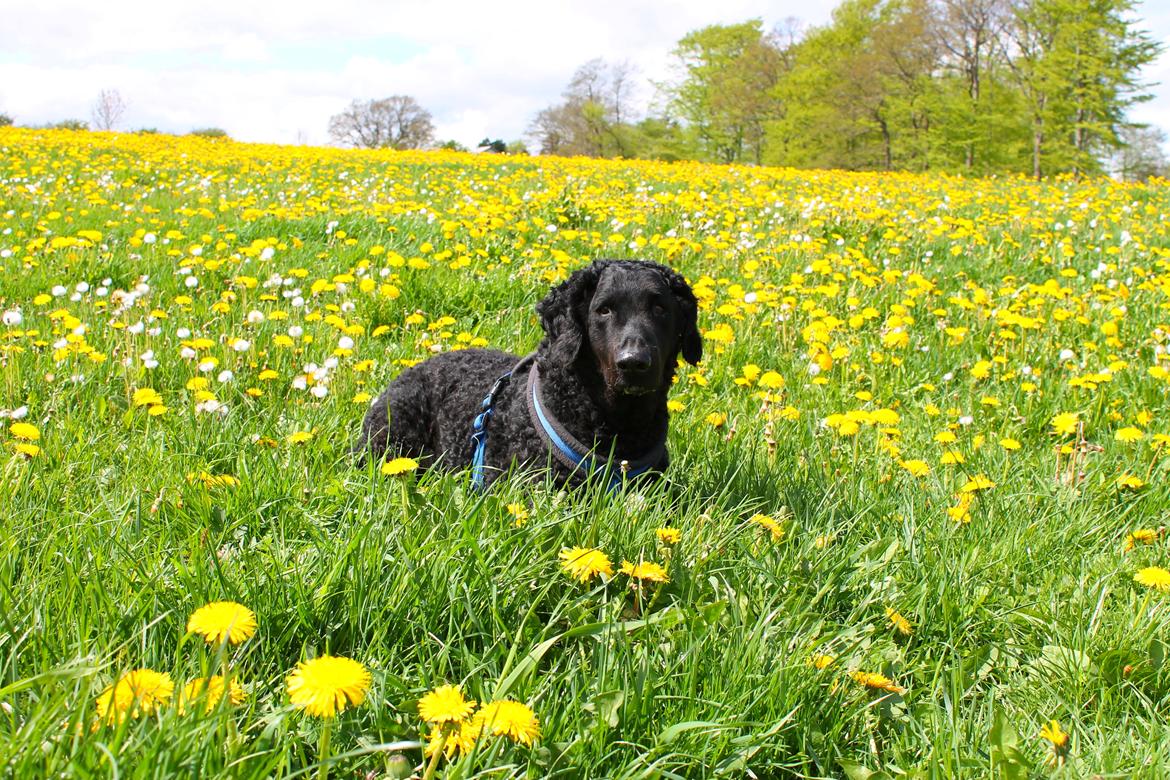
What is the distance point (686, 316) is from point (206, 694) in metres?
2.61

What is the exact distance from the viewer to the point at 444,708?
130 centimetres

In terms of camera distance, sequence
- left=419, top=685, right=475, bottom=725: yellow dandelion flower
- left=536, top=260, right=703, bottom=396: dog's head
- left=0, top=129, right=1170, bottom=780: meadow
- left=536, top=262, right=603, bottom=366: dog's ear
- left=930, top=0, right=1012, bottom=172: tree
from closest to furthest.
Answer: left=419, top=685, right=475, bottom=725: yellow dandelion flower, left=0, top=129, right=1170, bottom=780: meadow, left=536, top=260, right=703, bottom=396: dog's head, left=536, top=262, right=603, bottom=366: dog's ear, left=930, top=0, right=1012, bottom=172: tree

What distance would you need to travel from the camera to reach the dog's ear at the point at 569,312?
3277 mm

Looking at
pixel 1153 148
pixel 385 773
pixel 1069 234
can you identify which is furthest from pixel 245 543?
pixel 1153 148

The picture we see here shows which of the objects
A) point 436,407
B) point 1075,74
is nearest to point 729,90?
point 1075,74

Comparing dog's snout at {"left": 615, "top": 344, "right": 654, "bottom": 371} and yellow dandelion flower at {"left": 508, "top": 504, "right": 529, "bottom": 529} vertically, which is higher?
dog's snout at {"left": 615, "top": 344, "right": 654, "bottom": 371}

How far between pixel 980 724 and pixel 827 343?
135 inches

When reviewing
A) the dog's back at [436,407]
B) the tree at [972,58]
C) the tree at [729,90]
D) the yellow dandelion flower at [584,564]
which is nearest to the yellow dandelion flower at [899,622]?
the yellow dandelion flower at [584,564]

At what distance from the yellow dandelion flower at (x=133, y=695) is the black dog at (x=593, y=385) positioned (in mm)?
1687

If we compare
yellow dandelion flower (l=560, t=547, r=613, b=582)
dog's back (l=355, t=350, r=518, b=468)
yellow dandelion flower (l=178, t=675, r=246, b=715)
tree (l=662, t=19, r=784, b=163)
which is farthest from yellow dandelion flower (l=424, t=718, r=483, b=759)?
tree (l=662, t=19, r=784, b=163)

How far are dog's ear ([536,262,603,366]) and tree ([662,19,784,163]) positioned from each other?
47799mm

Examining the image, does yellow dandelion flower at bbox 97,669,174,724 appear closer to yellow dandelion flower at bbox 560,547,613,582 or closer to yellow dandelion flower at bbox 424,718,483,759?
yellow dandelion flower at bbox 424,718,483,759

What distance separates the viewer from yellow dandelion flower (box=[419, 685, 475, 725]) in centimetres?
129

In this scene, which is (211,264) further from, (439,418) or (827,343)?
(827,343)
